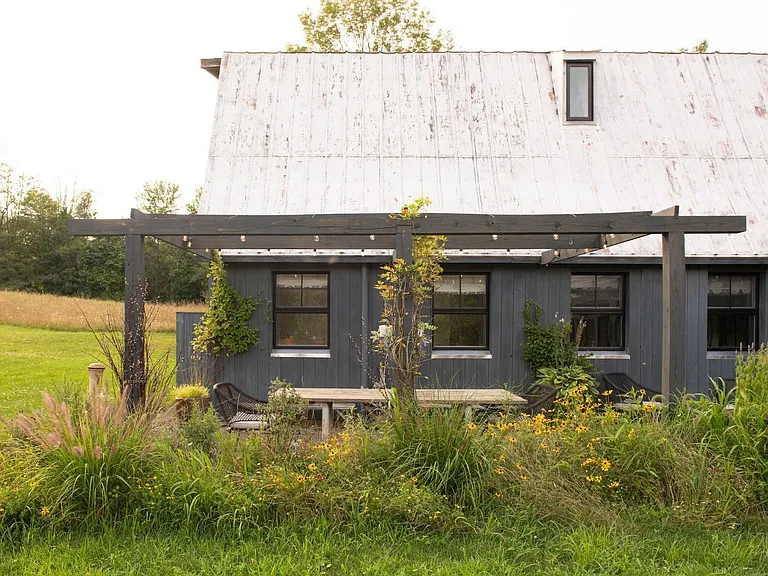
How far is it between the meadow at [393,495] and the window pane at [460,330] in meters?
4.86

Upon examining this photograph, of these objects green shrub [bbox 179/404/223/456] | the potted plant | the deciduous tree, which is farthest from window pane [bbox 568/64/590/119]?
the deciduous tree

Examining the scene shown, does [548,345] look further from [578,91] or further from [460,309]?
[578,91]

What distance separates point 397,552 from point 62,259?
111 ft

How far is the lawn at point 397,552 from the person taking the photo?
3.82 m

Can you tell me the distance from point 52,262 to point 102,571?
33655 millimetres

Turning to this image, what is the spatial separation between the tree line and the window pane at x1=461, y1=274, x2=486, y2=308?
80.3ft

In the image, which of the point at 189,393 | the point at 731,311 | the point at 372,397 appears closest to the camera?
the point at 372,397

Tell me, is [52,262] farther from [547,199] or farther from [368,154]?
[547,199]

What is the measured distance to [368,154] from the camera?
36.0 feet

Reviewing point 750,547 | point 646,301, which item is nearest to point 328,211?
point 646,301

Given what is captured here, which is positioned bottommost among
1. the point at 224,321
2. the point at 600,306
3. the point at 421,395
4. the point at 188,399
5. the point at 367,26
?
the point at 188,399

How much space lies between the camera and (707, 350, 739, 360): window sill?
1002 cm

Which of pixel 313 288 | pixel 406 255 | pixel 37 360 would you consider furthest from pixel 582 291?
pixel 37 360

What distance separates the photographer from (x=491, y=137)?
11.3 metres
